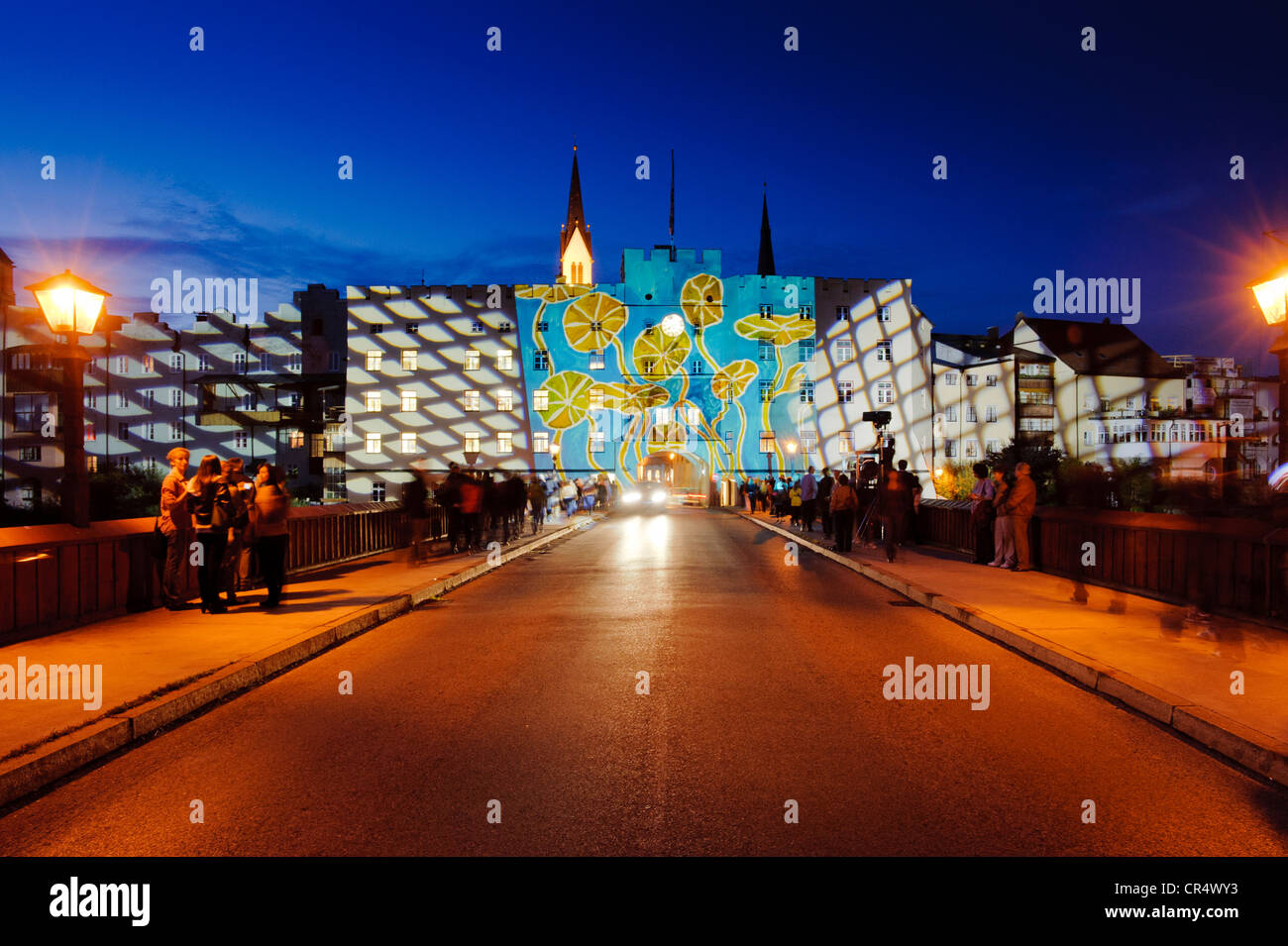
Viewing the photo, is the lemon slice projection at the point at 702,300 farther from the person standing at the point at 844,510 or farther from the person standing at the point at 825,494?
the person standing at the point at 844,510

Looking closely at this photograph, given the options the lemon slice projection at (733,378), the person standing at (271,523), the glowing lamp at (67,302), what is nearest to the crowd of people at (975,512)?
the person standing at (271,523)

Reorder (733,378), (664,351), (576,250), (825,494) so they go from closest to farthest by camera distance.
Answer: (825,494)
(733,378)
(664,351)
(576,250)

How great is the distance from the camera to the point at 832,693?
20.8 feet

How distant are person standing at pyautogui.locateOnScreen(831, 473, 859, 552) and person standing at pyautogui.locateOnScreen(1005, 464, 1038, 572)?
430 centimetres

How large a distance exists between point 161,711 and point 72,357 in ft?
17.7

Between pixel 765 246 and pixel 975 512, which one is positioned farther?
pixel 765 246

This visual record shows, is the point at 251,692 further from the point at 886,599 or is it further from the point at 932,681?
the point at 886,599

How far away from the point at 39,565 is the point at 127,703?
3323 mm

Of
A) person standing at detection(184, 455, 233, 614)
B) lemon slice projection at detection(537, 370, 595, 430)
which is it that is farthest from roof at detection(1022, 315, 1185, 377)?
person standing at detection(184, 455, 233, 614)

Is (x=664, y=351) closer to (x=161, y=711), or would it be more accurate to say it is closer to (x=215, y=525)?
(x=215, y=525)

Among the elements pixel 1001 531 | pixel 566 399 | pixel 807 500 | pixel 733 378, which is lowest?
pixel 1001 531

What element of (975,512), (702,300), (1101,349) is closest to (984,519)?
(975,512)

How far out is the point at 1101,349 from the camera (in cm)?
7231

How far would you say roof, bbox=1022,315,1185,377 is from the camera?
7031 centimetres
